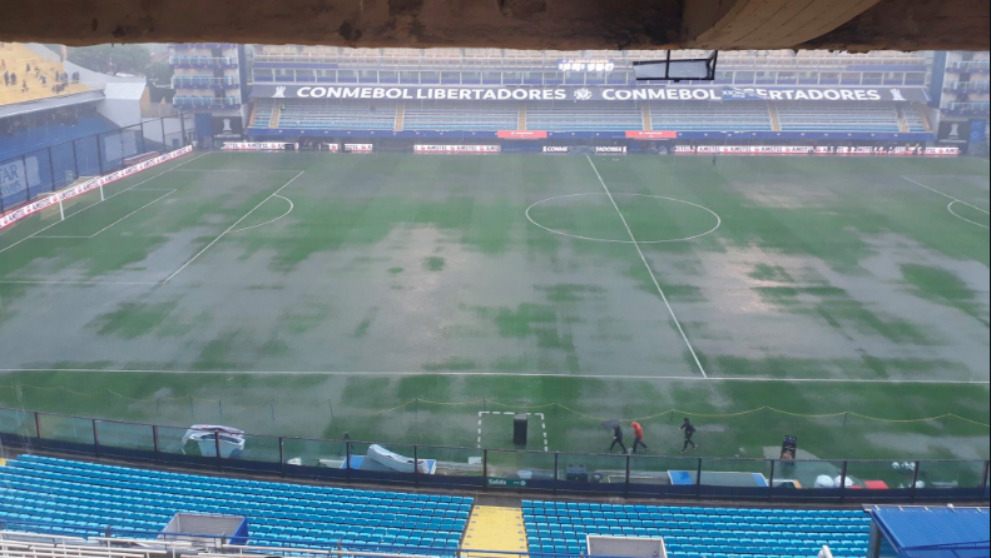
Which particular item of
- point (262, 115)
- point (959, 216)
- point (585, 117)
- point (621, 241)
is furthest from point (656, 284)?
point (262, 115)

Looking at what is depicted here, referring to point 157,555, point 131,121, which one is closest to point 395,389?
point 157,555

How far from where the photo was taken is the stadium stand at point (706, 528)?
13.1 m

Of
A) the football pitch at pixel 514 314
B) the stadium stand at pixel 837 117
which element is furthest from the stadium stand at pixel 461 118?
the stadium stand at pixel 837 117

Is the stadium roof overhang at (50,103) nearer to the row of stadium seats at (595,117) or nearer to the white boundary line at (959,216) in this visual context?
the row of stadium seats at (595,117)

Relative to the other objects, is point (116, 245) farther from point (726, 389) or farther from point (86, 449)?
point (726, 389)

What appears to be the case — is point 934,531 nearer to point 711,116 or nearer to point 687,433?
point 687,433

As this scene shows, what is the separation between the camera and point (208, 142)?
59500mm

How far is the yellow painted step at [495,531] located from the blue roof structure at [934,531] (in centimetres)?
593

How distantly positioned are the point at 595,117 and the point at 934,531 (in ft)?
185

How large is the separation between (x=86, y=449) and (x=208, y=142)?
46769 mm

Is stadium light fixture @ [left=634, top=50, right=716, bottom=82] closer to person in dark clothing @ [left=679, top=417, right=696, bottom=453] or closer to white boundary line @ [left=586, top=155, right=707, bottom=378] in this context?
person in dark clothing @ [left=679, top=417, right=696, bottom=453]

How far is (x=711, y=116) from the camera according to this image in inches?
2488

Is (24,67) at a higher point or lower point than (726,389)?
higher

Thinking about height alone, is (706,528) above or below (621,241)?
below
